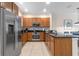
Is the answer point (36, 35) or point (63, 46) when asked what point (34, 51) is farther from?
point (36, 35)

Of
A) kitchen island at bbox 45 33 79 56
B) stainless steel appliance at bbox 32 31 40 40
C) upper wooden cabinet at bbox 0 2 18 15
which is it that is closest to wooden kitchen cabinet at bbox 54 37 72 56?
kitchen island at bbox 45 33 79 56

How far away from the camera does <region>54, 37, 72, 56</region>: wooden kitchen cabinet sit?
15.5 feet

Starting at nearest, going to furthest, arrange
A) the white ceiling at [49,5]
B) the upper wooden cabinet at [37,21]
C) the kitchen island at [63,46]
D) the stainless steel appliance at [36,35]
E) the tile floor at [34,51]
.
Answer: the kitchen island at [63,46]
the tile floor at [34,51]
the white ceiling at [49,5]
the stainless steel appliance at [36,35]
the upper wooden cabinet at [37,21]

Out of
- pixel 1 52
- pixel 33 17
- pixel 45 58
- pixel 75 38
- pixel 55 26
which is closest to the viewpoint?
pixel 45 58

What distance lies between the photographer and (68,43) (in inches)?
186

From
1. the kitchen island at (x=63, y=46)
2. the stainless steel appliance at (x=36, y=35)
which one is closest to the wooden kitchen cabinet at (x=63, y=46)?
the kitchen island at (x=63, y=46)

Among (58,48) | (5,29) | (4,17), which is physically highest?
(4,17)

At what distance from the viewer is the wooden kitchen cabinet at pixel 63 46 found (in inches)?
186

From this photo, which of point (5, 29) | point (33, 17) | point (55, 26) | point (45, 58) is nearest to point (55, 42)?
point (5, 29)

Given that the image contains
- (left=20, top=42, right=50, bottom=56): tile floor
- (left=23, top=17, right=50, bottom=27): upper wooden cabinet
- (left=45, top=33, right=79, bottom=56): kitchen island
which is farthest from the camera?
(left=23, top=17, right=50, bottom=27): upper wooden cabinet

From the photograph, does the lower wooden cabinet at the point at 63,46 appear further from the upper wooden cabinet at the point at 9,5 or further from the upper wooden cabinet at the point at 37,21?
the upper wooden cabinet at the point at 37,21

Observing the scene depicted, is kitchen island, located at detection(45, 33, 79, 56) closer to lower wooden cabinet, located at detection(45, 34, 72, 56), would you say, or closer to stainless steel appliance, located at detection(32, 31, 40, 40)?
lower wooden cabinet, located at detection(45, 34, 72, 56)

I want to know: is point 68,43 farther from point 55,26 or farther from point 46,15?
point 46,15

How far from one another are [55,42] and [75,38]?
67 cm
